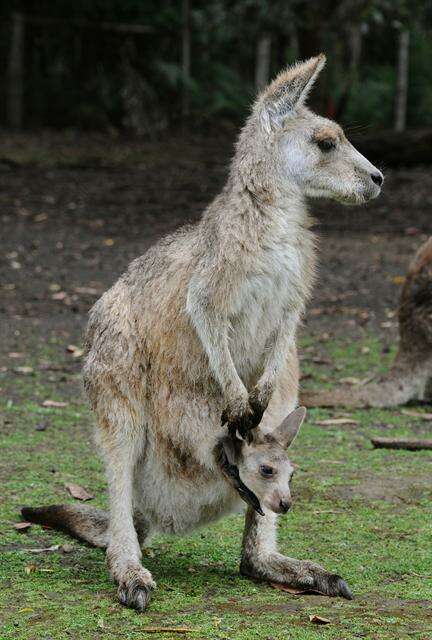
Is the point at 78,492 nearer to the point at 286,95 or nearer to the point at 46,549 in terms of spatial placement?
the point at 46,549

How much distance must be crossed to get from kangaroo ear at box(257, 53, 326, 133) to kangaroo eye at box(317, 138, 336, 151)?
13cm

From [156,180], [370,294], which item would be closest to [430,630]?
[370,294]

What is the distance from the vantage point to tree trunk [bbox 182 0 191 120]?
1570 centimetres

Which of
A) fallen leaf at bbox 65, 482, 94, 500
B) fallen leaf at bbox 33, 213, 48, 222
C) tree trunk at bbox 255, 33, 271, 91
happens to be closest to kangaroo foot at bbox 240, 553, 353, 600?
fallen leaf at bbox 65, 482, 94, 500

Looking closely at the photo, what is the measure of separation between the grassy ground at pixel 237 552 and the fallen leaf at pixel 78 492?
30 millimetres

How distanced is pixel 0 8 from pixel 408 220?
723 cm

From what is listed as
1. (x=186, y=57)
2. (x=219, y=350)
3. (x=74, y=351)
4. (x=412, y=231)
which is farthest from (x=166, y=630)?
(x=186, y=57)

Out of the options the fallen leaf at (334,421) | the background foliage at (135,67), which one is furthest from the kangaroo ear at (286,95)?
the background foliage at (135,67)

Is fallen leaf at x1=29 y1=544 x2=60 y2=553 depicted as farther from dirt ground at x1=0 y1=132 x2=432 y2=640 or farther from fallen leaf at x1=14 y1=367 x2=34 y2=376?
fallen leaf at x1=14 y1=367 x2=34 y2=376

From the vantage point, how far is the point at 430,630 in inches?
Answer: 115

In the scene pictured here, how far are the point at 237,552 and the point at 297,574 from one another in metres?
0.46

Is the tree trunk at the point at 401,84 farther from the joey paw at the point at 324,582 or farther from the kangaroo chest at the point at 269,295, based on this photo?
the joey paw at the point at 324,582

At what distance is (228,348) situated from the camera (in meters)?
3.34

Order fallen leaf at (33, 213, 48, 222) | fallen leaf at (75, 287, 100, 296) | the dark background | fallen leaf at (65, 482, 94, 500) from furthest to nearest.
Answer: fallen leaf at (33, 213, 48, 222) → the dark background → fallen leaf at (75, 287, 100, 296) → fallen leaf at (65, 482, 94, 500)
